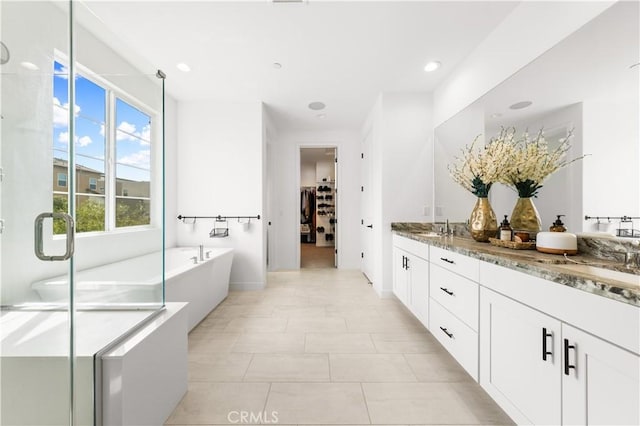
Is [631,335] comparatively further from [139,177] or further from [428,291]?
[139,177]

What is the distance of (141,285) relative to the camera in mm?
1584

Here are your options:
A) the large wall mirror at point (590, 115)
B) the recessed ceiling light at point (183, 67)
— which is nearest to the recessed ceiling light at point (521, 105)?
the large wall mirror at point (590, 115)

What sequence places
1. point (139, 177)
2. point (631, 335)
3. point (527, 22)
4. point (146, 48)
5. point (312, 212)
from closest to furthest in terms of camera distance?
point (631, 335) → point (527, 22) → point (139, 177) → point (146, 48) → point (312, 212)

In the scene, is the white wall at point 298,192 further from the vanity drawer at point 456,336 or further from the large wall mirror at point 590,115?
the large wall mirror at point 590,115

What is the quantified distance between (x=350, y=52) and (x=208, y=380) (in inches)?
116

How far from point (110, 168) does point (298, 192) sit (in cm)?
325

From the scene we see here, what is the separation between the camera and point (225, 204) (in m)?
3.77

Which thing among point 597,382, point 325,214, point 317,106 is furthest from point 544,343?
point 325,214

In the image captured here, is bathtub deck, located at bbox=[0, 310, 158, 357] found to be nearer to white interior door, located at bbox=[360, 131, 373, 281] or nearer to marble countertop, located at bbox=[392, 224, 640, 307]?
marble countertop, located at bbox=[392, 224, 640, 307]

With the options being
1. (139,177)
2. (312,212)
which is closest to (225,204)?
(139,177)

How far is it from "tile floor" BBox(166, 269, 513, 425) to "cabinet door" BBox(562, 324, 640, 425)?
0.66 metres

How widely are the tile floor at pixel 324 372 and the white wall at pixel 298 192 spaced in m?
2.03

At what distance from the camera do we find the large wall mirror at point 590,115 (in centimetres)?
126

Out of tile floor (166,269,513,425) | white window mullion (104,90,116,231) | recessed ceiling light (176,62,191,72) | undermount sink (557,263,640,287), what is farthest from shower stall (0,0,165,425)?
undermount sink (557,263,640,287)
